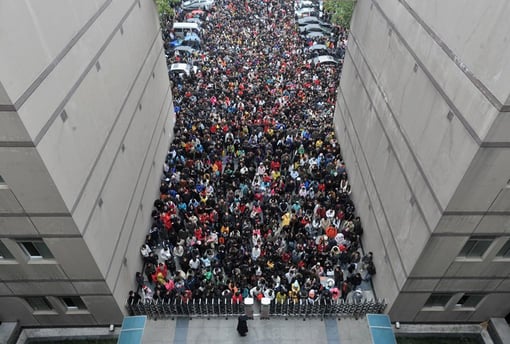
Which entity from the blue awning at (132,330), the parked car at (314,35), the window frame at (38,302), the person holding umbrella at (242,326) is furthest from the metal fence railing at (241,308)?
the parked car at (314,35)

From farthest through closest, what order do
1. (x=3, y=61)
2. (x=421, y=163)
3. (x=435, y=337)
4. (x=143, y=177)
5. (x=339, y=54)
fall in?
(x=339, y=54), (x=143, y=177), (x=435, y=337), (x=421, y=163), (x=3, y=61)

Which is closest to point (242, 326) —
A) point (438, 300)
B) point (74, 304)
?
point (74, 304)

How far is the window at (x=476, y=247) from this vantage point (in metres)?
12.4

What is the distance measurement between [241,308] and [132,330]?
13.4 ft

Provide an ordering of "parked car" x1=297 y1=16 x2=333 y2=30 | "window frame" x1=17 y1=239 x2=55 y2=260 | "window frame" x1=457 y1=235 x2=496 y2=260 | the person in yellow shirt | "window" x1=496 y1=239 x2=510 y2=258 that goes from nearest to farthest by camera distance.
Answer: "window frame" x1=17 y1=239 x2=55 y2=260 → "window frame" x1=457 y1=235 x2=496 y2=260 → "window" x1=496 y1=239 x2=510 y2=258 → the person in yellow shirt → "parked car" x1=297 y1=16 x2=333 y2=30

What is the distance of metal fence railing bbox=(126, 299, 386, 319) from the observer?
14883 mm

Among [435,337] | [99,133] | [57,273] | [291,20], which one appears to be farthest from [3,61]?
[291,20]

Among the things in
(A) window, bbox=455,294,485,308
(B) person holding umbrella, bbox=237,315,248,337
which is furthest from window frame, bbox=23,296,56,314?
(A) window, bbox=455,294,485,308

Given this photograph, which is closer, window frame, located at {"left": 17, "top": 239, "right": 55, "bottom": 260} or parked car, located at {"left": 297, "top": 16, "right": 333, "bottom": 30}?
window frame, located at {"left": 17, "top": 239, "right": 55, "bottom": 260}

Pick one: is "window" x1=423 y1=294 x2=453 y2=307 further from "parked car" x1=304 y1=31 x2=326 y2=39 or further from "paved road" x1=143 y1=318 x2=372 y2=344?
"parked car" x1=304 y1=31 x2=326 y2=39

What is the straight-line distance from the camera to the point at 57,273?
42.2ft

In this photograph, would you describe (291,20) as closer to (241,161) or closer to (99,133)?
(241,161)

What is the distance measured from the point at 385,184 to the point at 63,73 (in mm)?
12311

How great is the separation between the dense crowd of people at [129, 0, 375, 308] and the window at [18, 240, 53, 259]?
3.88 metres
